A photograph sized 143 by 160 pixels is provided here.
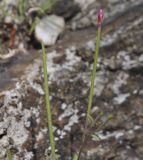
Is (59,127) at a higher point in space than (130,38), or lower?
lower

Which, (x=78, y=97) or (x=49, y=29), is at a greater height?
(x=49, y=29)

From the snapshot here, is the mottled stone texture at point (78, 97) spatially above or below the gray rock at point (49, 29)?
below

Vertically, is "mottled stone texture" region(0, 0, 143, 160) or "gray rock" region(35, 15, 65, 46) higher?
"gray rock" region(35, 15, 65, 46)

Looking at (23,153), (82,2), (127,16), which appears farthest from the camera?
(82,2)

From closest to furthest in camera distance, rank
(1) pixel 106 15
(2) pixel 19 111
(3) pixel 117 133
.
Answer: (2) pixel 19 111, (3) pixel 117 133, (1) pixel 106 15

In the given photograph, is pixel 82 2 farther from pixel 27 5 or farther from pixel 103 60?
pixel 103 60

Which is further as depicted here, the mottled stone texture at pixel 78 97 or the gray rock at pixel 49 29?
the gray rock at pixel 49 29

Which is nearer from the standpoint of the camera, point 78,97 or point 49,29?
point 78,97

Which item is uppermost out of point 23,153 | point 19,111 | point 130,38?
point 130,38

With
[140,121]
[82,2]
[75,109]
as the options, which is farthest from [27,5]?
[140,121]

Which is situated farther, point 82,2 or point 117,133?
point 82,2

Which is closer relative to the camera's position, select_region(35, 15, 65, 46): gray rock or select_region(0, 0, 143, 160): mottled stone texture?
select_region(0, 0, 143, 160): mottled stone texture
